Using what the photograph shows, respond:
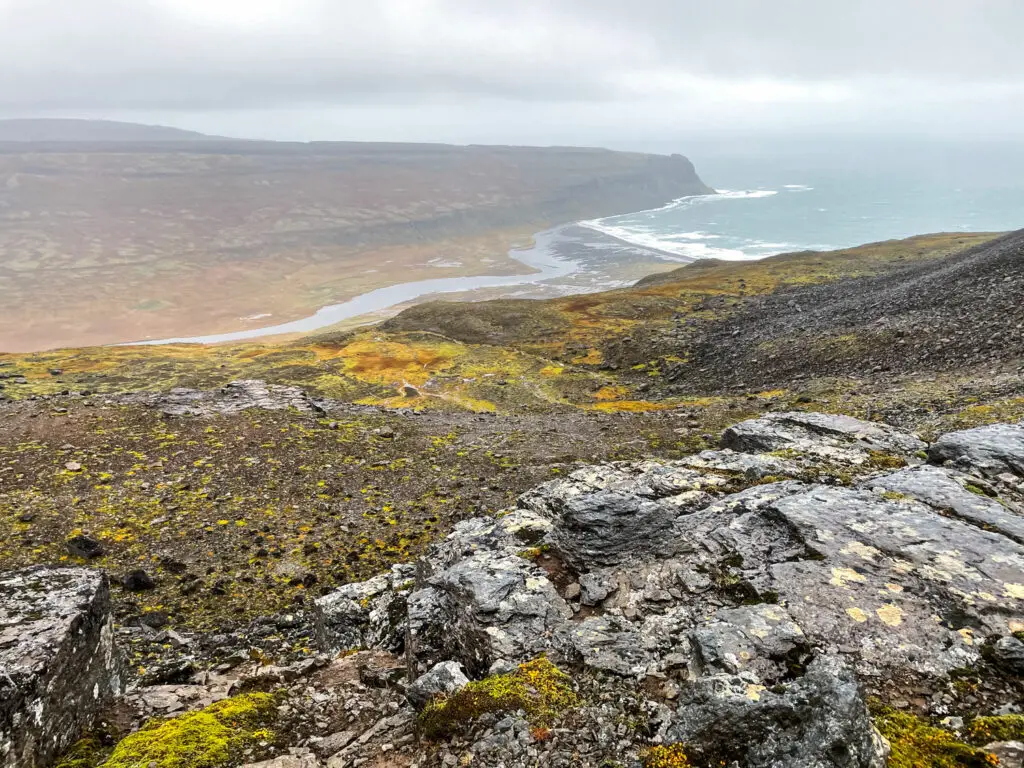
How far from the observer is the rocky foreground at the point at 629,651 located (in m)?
8.19

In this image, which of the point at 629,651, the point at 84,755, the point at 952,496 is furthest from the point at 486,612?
the point at 952,496

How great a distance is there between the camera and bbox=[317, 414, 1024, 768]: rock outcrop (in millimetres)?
8086

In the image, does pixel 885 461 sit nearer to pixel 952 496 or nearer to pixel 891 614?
pixel 952 496

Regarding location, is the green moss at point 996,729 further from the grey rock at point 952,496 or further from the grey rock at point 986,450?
the grey rock at point 986,450

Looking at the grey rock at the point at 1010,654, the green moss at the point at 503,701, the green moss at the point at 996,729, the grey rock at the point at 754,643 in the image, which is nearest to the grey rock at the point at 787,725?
the grey rock at the point at 754,643

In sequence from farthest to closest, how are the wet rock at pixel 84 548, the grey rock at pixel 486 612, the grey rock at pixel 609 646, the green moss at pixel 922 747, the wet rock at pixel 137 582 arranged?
the wet rock at pixel 84 548
the wet rock at pixel 137 582
the grey rock at pixel 486 612
the grey rock at pixel 609 646
the green moss at pixel 922 747

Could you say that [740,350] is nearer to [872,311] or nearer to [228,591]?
[872,311]

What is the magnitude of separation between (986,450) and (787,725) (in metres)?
15.0

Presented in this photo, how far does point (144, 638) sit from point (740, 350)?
51.2 meters

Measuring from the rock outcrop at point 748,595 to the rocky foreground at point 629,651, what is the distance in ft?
0.16

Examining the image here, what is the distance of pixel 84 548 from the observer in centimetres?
1956

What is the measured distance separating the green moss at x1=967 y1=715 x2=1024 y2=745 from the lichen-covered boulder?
49.7 feet

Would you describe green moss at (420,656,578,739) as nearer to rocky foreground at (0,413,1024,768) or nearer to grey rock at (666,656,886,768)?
rocky foreground at (0,413,1024,768)

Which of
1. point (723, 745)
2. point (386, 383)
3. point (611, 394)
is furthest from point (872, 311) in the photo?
point (723, 745)
